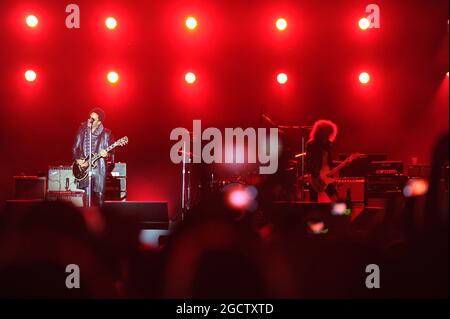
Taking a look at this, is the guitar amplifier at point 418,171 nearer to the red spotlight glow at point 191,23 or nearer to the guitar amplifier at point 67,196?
the red spotlight glow at point 191,23

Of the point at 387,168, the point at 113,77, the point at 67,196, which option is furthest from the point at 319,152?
the point at 113,77

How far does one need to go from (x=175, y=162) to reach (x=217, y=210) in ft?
25.2

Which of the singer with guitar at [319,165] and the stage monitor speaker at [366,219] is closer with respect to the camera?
the stage monitor speaker at [366,219]

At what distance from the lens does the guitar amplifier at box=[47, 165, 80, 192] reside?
984 centimetres

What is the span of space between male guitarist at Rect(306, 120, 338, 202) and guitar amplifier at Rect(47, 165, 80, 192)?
398cm

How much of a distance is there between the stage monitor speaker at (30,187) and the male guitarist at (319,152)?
4.37 metres

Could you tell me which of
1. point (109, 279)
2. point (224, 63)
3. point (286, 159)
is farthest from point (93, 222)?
point (224, 63)

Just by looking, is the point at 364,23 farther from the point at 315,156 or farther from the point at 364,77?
the point at 315,156

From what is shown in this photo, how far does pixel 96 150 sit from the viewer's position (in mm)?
8312

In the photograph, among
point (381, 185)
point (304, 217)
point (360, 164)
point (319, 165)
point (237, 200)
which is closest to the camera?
point (237, 200)

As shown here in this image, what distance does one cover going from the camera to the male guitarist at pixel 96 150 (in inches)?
324

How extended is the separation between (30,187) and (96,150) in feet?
6.95

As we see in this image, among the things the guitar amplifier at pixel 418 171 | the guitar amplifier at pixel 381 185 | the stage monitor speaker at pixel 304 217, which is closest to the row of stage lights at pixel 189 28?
the guitar amplifier at pixel 418 171
